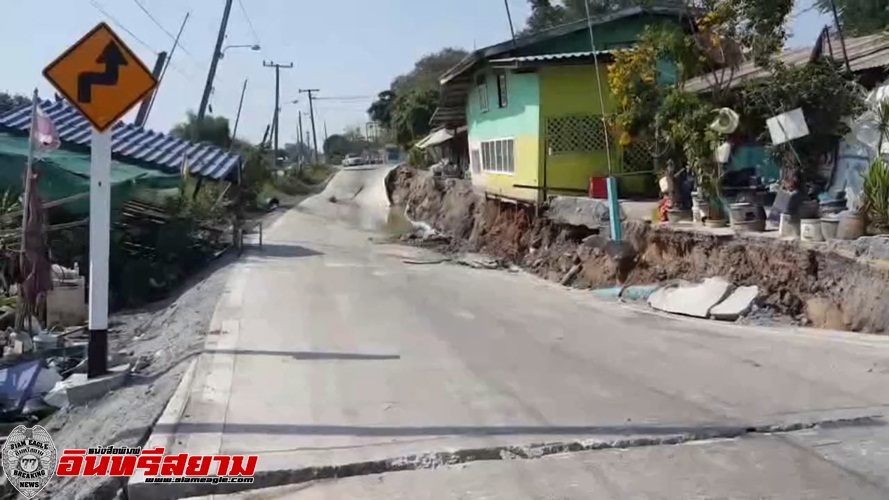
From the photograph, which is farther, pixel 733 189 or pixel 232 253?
pixel 232 253

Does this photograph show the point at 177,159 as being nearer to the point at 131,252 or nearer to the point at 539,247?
the point at 131,252

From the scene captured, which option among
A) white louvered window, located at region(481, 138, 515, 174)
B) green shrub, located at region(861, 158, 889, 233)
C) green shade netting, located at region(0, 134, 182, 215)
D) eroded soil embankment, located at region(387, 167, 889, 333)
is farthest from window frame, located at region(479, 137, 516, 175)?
green shrub, located at region(861, 158, 889, 233)

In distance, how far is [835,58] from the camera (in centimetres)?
1306

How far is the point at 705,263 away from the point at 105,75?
29.2 ft

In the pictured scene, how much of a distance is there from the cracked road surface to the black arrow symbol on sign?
8.55 ft

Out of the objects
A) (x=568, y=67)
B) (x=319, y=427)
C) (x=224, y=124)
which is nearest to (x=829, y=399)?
(x=319, y=427)

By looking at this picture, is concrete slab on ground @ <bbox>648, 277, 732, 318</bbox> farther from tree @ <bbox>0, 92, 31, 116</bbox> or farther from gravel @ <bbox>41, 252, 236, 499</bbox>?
tree @ <bbox>0, 92, 31, 116</bbox>

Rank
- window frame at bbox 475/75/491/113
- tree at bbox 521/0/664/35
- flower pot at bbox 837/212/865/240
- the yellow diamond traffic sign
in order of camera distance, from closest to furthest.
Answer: the yellow diamond traffic sign
flower pot at bbox 837/212/865/240
window frame at bbox 475/75/491/113
tree at bbox 521/0/664/35

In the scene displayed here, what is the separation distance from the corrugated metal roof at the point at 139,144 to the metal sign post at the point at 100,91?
11.9m

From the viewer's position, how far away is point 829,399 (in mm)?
7012

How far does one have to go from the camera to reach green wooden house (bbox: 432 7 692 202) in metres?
21.4

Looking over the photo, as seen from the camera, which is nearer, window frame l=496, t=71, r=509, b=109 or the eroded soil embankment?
the eroded soil embankment

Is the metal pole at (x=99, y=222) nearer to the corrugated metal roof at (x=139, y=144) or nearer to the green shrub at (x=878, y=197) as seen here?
the green shrub at (x=878, y=197)

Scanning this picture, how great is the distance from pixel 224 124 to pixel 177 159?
3579 cm
